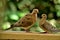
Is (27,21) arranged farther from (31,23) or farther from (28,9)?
(28,9)

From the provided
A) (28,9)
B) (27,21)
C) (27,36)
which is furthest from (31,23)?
(28,9)

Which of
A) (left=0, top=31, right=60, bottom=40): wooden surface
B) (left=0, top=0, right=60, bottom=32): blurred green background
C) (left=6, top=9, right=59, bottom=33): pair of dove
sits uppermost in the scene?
(left=0, top=0, right=60, bottom=32): blurred green background

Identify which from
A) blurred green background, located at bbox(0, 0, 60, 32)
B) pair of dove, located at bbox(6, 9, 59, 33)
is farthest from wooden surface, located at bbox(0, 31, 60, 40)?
blurred green background, located at bbox(0, 0, 60, 32)

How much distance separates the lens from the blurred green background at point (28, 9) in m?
2.17

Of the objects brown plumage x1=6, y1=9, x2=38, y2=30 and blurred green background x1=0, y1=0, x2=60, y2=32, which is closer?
brown plumage x1=6, y1=9, x2=38, y2=30

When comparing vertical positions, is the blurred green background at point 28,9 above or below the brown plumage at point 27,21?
above

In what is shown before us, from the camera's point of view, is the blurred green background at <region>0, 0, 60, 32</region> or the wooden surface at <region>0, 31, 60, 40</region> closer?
the wooden surface at <region>0, 31, 60, 40</region>

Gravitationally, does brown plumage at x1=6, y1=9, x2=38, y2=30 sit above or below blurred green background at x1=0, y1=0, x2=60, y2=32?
below

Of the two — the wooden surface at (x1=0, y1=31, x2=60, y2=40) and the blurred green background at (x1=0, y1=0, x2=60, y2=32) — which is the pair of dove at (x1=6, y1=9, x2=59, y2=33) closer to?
the wooden surface at (x1=0, y1=31, x2=60, y2=40)

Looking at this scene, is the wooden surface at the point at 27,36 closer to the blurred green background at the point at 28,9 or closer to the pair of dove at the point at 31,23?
the pair of dove at the point at 31,23

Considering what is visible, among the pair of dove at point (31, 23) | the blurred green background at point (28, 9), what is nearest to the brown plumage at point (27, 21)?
the pair of dove at point (31, 23)

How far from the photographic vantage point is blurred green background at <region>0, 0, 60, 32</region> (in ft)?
7.11

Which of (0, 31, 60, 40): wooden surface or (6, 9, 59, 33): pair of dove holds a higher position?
(6, 9, 59, 33): pair of dove

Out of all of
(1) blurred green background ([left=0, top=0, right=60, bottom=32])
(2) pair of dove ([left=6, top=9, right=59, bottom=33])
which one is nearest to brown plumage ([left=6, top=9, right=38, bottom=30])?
(2) pair of dove ([left=6, top=9, right=59, bottom=33])
